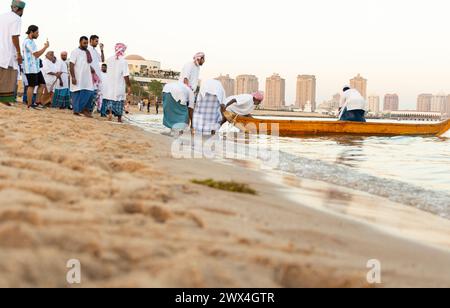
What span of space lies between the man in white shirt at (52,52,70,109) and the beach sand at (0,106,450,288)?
9958 millimetres

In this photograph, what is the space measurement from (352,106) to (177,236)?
13.0m

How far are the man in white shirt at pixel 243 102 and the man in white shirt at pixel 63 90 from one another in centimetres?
473

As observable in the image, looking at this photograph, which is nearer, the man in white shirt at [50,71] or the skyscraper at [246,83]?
the man in white shirt at [50,71]

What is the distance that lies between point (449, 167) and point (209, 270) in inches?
279

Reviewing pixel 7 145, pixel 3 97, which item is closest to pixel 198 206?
pixel 7 145

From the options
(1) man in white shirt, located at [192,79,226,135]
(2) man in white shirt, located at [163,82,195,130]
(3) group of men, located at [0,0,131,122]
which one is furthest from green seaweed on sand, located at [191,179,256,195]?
(3) group of men, located at [0,0,131,122]

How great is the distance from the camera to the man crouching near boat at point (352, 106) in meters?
13.9

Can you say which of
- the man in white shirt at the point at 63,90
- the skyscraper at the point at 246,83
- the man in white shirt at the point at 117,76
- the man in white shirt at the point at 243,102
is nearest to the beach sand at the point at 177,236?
the man in white shirt at the point at 243,102

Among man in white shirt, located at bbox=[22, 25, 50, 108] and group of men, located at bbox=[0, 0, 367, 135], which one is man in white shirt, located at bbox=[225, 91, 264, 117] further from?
man in white shirt, located at bbox=[22, 25, 50, 108]

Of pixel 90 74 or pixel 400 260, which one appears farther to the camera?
pixel 90 74

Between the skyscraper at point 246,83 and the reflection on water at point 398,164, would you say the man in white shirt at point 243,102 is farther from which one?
the skyscraper at point 246,83

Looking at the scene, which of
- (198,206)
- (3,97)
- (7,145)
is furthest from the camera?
(3,97)

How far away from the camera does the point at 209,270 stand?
1.52 meters
